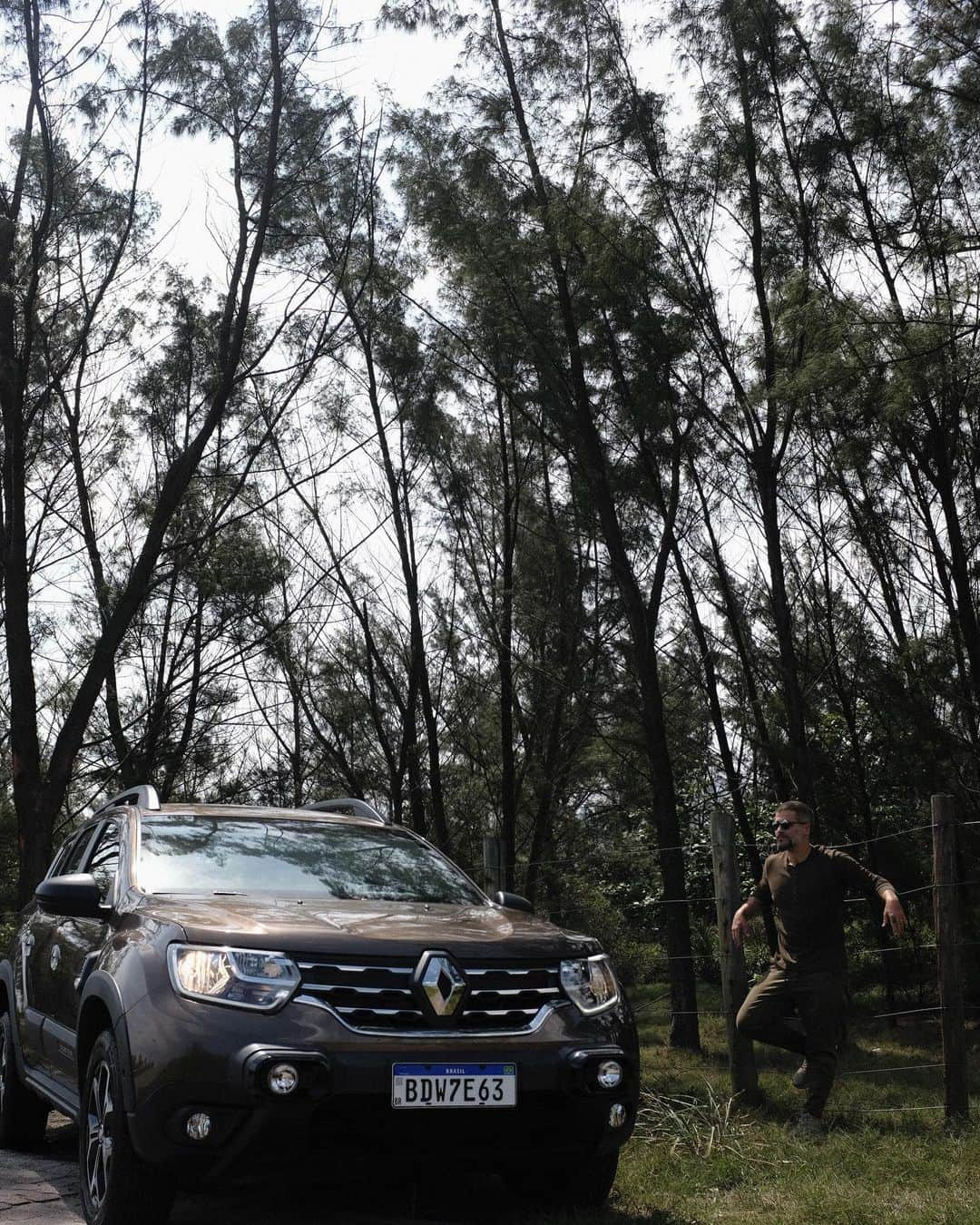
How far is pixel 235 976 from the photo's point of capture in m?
4.18

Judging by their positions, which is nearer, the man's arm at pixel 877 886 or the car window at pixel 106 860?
the car window at pixel 106 860

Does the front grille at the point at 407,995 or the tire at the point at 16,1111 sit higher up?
the front grille at the point at 407,995

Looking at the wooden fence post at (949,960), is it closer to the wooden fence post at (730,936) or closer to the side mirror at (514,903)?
the wooden fence post at (730,936)

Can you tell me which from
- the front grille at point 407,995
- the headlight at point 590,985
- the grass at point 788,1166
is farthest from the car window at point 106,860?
the grass at point 788,1166

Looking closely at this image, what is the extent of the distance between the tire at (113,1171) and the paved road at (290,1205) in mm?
415

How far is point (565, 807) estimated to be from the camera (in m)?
19.9

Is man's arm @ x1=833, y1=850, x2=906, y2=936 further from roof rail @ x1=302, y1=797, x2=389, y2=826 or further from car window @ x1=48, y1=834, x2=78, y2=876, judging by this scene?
car window @ x1=48, y1=834, x2=78, y2=876

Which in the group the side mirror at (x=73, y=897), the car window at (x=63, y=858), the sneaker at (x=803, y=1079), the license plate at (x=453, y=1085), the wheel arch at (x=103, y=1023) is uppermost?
the car window at (x=63, y=858)

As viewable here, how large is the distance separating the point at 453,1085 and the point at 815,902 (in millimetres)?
3311

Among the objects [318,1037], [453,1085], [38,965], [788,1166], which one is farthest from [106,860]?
[788,1166]

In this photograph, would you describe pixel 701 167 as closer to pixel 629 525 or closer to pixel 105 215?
pixel 629 525

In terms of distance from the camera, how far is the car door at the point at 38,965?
580 cm

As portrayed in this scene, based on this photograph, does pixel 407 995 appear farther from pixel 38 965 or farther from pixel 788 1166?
pixel 38 965

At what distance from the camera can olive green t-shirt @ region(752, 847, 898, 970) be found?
6.92 meters
